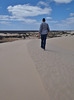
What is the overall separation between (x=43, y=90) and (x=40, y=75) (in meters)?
0.73

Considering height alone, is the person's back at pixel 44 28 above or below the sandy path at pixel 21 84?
above

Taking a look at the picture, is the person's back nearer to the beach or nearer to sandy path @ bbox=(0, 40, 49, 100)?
the beach

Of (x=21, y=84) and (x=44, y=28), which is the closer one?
(x=21, y=84)

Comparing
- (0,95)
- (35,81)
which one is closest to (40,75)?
(35,81)

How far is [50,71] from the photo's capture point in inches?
156

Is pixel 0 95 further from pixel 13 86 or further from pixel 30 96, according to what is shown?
pixel 30 96

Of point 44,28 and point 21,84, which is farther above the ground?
point 44,28

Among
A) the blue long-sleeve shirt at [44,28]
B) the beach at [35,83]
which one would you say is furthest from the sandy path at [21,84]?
the blue long-sleeve shirt at [44,28]

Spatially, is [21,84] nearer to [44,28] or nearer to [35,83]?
[35,83]

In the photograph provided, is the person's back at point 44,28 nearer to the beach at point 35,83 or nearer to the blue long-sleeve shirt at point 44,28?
the blue long-sleeve shirt at point 44,28

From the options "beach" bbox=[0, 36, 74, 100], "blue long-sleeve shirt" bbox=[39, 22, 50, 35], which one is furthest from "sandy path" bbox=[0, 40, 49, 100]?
"blue long-sleeve shirt" bbox=[39, 22, 50, 35]

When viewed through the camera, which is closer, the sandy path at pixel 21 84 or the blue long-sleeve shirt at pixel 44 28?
the sandy path at pixel 21 84

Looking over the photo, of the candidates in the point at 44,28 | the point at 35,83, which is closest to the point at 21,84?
the point at 35,83

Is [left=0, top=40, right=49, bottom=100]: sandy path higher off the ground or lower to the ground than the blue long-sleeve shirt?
lower
